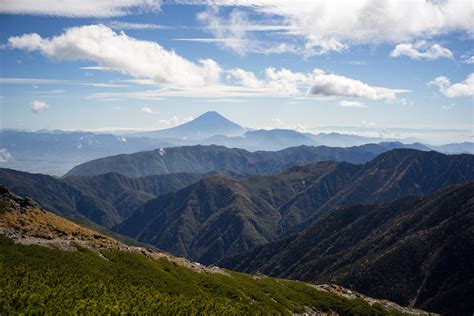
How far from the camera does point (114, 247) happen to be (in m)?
80.5

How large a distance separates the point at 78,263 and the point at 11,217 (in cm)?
2389

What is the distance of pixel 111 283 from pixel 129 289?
4744 millimetres

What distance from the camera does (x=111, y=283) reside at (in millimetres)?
58281

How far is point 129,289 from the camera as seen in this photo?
55.1 m

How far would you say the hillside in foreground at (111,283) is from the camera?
42.8 m

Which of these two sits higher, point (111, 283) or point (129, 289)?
point (129, 289)

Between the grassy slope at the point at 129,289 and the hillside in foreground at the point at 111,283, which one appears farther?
the hillside in foreground at the point at 111,283

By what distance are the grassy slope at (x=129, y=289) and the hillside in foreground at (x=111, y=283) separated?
0.10m

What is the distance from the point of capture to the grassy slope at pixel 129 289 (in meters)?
41.1

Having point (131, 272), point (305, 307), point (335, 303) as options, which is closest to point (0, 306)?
point (131, 272)

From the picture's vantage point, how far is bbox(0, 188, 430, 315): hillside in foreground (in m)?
42.8

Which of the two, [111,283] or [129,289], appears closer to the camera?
[129,289]

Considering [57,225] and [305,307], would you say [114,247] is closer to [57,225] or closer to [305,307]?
[57,225]

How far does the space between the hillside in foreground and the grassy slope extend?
10 cm
